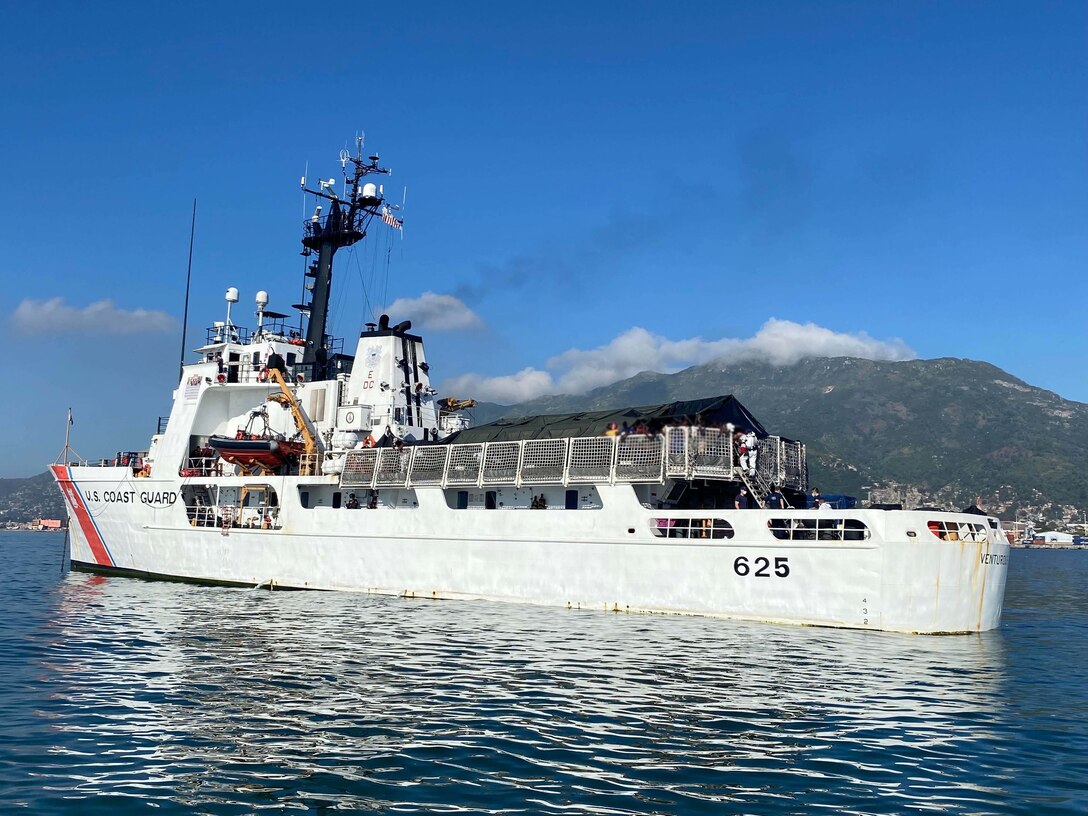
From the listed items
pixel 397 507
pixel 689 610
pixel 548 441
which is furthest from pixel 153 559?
pixel 689 610

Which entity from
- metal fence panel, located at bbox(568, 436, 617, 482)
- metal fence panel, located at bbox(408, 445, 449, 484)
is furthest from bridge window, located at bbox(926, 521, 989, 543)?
metal fence panel, located at bbox(408, 445, 449, 484)

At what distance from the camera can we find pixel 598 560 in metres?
23.7

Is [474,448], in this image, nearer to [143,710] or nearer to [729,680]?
[729,680]

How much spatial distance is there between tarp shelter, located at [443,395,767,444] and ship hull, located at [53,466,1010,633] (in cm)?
229

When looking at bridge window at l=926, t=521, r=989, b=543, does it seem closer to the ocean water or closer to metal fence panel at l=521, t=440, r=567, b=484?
the ocean water

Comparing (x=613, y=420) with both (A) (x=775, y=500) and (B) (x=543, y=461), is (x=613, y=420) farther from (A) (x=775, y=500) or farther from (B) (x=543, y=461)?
(A) (x=775, y=500)

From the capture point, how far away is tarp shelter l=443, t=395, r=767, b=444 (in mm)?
24062

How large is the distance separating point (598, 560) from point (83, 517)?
2465cm

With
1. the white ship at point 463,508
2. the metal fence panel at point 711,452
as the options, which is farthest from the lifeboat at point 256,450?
the metal fence panel at point 711,452

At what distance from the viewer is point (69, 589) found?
29.6 m

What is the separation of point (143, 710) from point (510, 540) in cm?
1400

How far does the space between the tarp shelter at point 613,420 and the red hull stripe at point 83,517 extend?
57.1 ft

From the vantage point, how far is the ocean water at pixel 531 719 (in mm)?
8945

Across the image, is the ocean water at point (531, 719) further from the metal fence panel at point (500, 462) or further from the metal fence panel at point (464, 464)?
the metal fence panel at point (464, 464)
